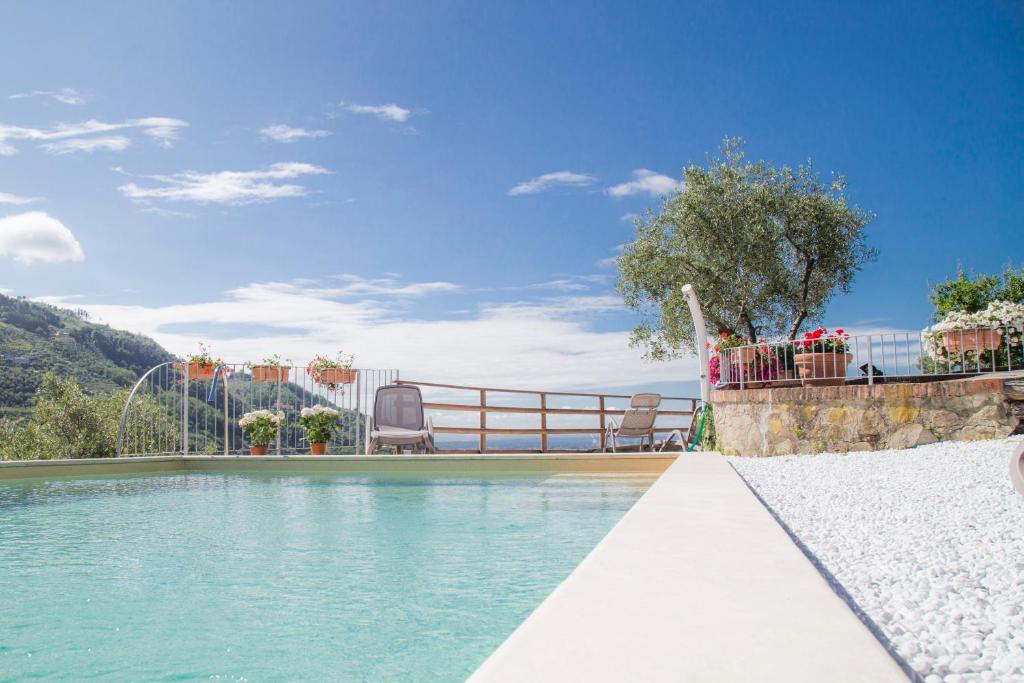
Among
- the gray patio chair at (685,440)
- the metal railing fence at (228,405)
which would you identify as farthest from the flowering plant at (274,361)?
the gray patio chair at (685,440)

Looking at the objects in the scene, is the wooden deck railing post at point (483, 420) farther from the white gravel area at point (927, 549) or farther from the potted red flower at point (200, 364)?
the white gravel area at point (927, 549)

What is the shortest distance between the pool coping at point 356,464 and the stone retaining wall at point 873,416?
1.19 meters

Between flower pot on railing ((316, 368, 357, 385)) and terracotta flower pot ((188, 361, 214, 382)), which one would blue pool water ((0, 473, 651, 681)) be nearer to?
terracotta flower pot ((188, 361, 214, 382))

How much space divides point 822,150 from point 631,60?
472cm

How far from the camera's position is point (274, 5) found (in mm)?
10203

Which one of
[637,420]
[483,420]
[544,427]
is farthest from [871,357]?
[483,420]

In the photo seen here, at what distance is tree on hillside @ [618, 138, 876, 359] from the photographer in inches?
558

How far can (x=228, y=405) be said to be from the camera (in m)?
10.1

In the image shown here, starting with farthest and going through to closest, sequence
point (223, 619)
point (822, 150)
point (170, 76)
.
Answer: point (822, 150), point (170, 76), point (223, 619)

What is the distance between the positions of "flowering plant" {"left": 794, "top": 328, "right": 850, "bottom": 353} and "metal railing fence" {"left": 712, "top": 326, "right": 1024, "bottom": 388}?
0.01 metres

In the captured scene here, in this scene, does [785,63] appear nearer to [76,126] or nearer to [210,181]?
[210,181]

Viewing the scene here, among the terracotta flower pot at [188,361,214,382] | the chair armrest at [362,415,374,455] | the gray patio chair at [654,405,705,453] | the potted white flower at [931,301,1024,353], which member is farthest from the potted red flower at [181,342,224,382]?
the potted white flower at [931,301,1024,353]

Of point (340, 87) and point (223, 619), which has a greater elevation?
point (340, 87)

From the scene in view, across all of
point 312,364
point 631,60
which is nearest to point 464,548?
point 312,364
